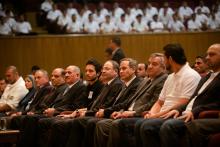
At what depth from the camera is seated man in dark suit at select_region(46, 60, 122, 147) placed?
6379 millimetres

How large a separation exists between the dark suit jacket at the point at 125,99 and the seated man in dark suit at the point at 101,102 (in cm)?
19

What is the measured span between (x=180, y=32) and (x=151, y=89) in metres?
7.32

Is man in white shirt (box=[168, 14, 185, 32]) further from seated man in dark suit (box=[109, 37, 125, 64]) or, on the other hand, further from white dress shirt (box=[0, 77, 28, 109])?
white dress shirt (box=[0, 77, 28, 109])

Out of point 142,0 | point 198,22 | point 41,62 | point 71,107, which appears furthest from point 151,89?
point 142,0

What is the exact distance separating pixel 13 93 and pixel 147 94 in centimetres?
324

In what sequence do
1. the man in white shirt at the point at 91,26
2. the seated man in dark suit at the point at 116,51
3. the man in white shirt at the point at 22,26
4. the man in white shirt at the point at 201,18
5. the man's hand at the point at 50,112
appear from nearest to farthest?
the man's hand at the point at 50,112
the seated man in dark suit at the point at 116,51
the man in white shirt at the point at 22,26
the man in white shirt at the point at 91,26
the man in white shirt at the point at 201,18

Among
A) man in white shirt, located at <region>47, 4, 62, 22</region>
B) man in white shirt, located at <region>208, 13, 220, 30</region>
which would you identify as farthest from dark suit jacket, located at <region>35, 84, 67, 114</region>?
man in white shirt, located at <region>208, 13, 220, 30</region>

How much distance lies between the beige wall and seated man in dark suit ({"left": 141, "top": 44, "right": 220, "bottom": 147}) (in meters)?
7.59

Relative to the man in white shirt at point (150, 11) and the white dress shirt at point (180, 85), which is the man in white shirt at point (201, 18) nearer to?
the man in white shirt at point (150, 11)

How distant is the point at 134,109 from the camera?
5.93 m

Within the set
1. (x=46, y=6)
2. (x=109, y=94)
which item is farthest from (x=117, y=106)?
(x=46, y=6)

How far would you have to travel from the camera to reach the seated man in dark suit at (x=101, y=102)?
20.9 feet

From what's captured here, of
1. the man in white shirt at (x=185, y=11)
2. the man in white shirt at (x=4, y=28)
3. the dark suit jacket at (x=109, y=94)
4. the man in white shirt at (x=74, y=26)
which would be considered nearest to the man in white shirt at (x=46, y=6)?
the man in white shirt at (x=74, y=26)

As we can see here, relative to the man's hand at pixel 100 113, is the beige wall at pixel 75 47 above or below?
above
